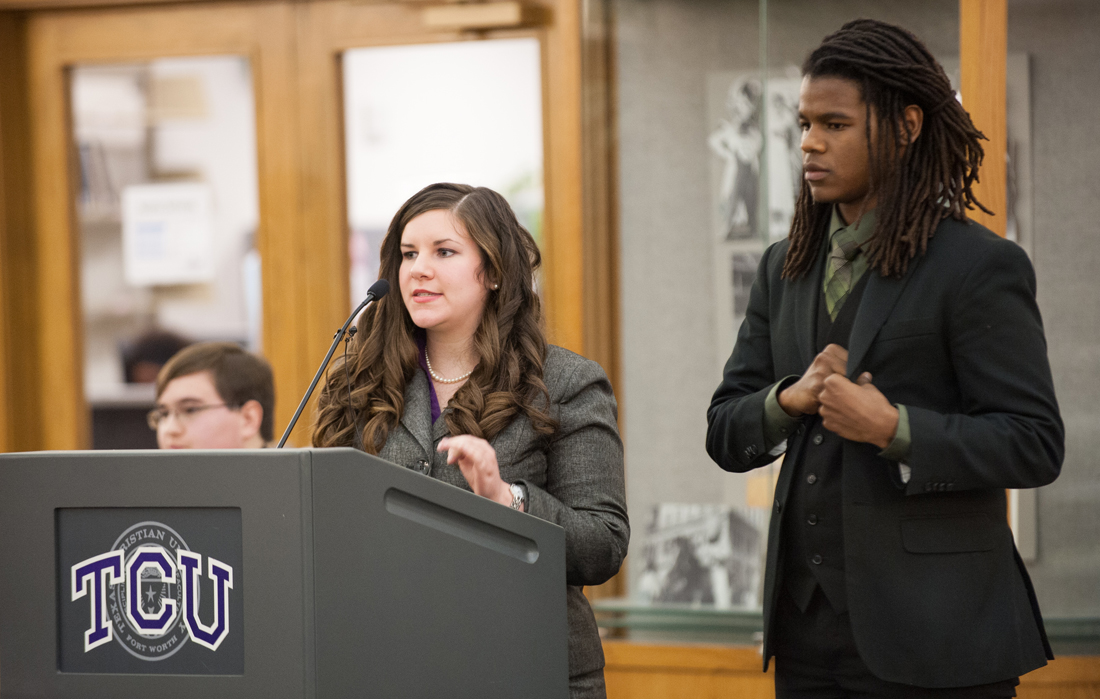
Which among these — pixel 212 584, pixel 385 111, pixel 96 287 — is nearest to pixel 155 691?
pixel 212 584

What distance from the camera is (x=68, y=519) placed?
1210mm

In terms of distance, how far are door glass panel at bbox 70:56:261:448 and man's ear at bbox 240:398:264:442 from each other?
120 centimetres

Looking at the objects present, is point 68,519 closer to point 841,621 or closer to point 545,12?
point 841,621

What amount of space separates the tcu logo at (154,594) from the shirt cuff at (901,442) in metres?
0.91

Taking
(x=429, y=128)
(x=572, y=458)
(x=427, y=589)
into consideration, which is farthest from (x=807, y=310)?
(x=429, y=128)

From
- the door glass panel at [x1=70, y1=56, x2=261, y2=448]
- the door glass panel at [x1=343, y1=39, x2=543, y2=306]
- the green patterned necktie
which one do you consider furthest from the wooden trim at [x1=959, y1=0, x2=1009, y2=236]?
the door glass panel at [x1=70, y1=56, x2=261, y2=448]

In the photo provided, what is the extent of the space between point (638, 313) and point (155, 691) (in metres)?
2.53

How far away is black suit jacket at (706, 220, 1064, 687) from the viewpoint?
1523 millimetres

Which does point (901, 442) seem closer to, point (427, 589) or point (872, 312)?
point (872, 312)

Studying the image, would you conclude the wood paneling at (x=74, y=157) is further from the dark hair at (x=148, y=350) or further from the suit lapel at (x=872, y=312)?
the suit lapel at (x=872, y=312)

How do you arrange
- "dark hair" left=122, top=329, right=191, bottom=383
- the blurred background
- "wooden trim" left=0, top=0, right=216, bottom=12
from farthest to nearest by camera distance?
"dark hair" left=122, top=329, right=191, bottom=383, "wooden trim" left=0, top=0, right=216, bottom=12, the blurred background

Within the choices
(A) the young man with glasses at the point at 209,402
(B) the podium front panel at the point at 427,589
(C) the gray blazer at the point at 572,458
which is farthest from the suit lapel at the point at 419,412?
(A) the young man with glasses at the point at 209,402

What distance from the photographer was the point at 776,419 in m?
1.66

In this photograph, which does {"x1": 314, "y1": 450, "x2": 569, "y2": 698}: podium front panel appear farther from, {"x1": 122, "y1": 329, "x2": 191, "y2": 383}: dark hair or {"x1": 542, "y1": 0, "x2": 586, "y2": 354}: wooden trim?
{"x1": 122, "y1": 329, "x2": 191, "y2": 383}: dark hair
